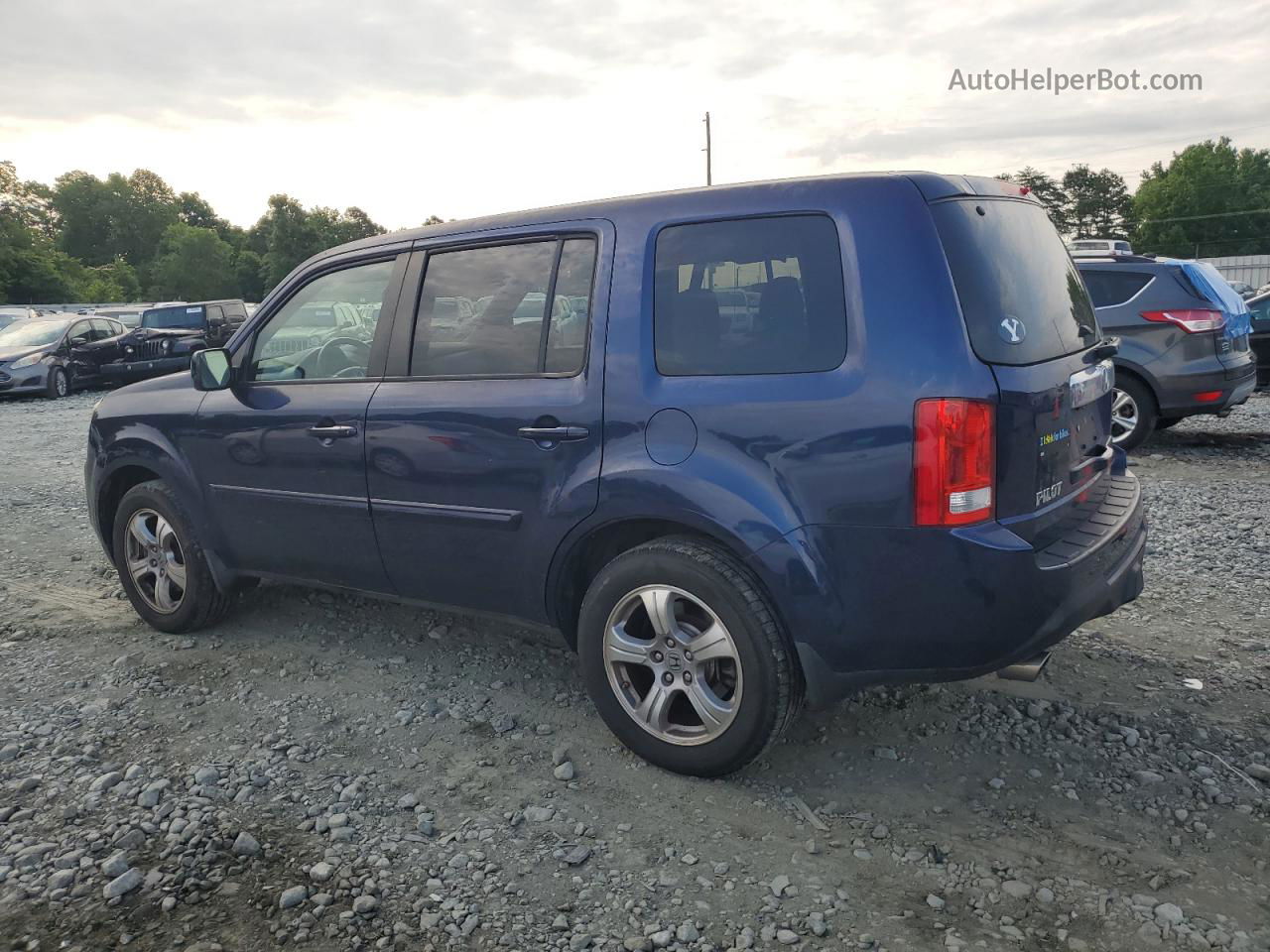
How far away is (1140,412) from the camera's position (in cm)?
879

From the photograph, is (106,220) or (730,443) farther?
(106,220)

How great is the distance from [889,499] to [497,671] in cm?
216

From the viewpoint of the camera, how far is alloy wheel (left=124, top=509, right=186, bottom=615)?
484 centimetres

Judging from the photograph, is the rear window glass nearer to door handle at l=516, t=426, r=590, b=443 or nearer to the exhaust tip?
the exhaust tip

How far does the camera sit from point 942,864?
288cm

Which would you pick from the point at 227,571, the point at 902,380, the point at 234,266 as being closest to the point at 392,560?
the point at 227,571

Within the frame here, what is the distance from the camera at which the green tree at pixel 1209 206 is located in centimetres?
8888

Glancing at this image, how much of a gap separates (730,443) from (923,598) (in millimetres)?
733

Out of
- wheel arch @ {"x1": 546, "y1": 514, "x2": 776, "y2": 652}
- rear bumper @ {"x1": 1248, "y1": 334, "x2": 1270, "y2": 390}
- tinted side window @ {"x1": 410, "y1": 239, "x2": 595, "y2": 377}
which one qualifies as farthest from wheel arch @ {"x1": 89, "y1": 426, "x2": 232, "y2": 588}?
rear bumper @ {"x1": 1248, "y1": 334, "x2": 1270, "y2": 390}

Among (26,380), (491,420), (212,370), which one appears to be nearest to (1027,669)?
(491,420)

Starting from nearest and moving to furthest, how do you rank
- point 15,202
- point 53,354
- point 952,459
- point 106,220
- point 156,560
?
point 952,459 < point 156,560 < point 53,354 < point 15,202 < point 106,220

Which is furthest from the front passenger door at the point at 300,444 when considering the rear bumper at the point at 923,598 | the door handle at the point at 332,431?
the rear bumper at the point at 923,598

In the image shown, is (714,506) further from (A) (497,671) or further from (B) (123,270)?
(B) (123,270)

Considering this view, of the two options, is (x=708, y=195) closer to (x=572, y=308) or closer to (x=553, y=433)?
(x=572, y=308)
